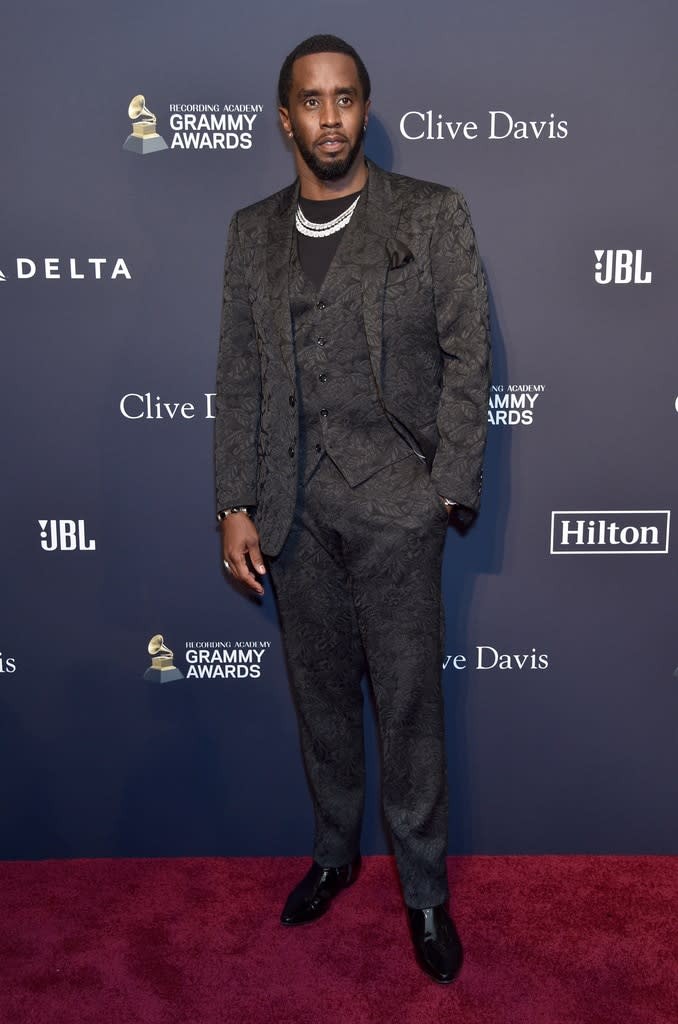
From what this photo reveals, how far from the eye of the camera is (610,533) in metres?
2.62

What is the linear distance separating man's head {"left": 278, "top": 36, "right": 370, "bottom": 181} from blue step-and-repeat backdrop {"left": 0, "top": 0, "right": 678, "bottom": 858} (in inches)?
9.5

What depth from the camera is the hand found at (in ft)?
7.74

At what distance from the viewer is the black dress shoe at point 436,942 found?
7.59 ft

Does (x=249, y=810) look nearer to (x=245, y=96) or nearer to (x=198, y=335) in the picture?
(x=198, y=335)

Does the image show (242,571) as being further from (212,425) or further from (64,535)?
(64,535)

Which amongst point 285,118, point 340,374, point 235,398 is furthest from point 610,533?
point 285,118

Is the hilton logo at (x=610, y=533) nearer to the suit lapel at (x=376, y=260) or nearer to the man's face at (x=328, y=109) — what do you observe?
the suit lapel at (x=376, y=260)

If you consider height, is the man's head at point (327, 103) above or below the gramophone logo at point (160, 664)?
above

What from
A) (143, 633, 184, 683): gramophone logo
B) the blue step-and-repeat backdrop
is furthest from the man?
(143, 633, 184, 683): gramophone logo

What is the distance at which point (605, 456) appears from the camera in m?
2.57

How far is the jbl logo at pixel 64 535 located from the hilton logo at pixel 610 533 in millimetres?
1253

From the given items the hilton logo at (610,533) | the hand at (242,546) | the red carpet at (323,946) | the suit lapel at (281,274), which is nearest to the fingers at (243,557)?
the hand at (242,546)

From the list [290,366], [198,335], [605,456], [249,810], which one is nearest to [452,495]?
[290,366]

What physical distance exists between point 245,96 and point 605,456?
49.9 inches
